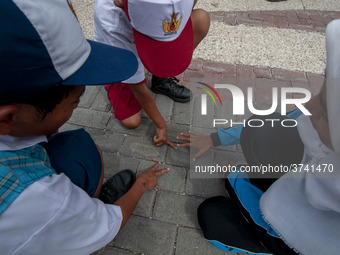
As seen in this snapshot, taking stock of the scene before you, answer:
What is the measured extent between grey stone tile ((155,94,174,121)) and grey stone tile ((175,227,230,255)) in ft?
2.69

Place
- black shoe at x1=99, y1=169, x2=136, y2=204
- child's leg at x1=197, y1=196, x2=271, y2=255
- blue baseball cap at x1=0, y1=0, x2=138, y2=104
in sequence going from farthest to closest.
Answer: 1. black shoe at x1=99, y1=169, x2=136, y2=204
2. child's leg at x1=197, y1=196, x2=271, y2=255
3. blue baseball cap at x1=0, y1=0, x2=138, y2=104

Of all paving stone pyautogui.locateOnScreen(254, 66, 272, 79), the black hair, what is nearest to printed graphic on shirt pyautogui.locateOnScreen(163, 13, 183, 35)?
the black hair

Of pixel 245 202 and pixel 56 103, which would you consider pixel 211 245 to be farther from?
pixel 56 103

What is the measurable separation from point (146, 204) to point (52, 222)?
73 centimetres

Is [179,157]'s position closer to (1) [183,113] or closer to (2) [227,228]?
(1) [183,113]

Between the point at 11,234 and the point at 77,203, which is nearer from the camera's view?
the point at 11,234

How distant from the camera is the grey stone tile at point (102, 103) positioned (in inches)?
71.8

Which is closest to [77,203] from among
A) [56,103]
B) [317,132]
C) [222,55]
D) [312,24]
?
[56,103]

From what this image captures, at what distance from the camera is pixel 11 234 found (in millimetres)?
621

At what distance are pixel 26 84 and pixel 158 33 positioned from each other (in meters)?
0.63

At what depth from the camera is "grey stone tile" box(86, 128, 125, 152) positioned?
1599 mm

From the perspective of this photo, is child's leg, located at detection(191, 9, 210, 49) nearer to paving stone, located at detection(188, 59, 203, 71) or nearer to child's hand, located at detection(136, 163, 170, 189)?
paving stone, located at detection(188, 59, 203, 71)

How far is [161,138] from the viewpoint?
1.55 m

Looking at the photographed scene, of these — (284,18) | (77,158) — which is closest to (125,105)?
(77,158)
